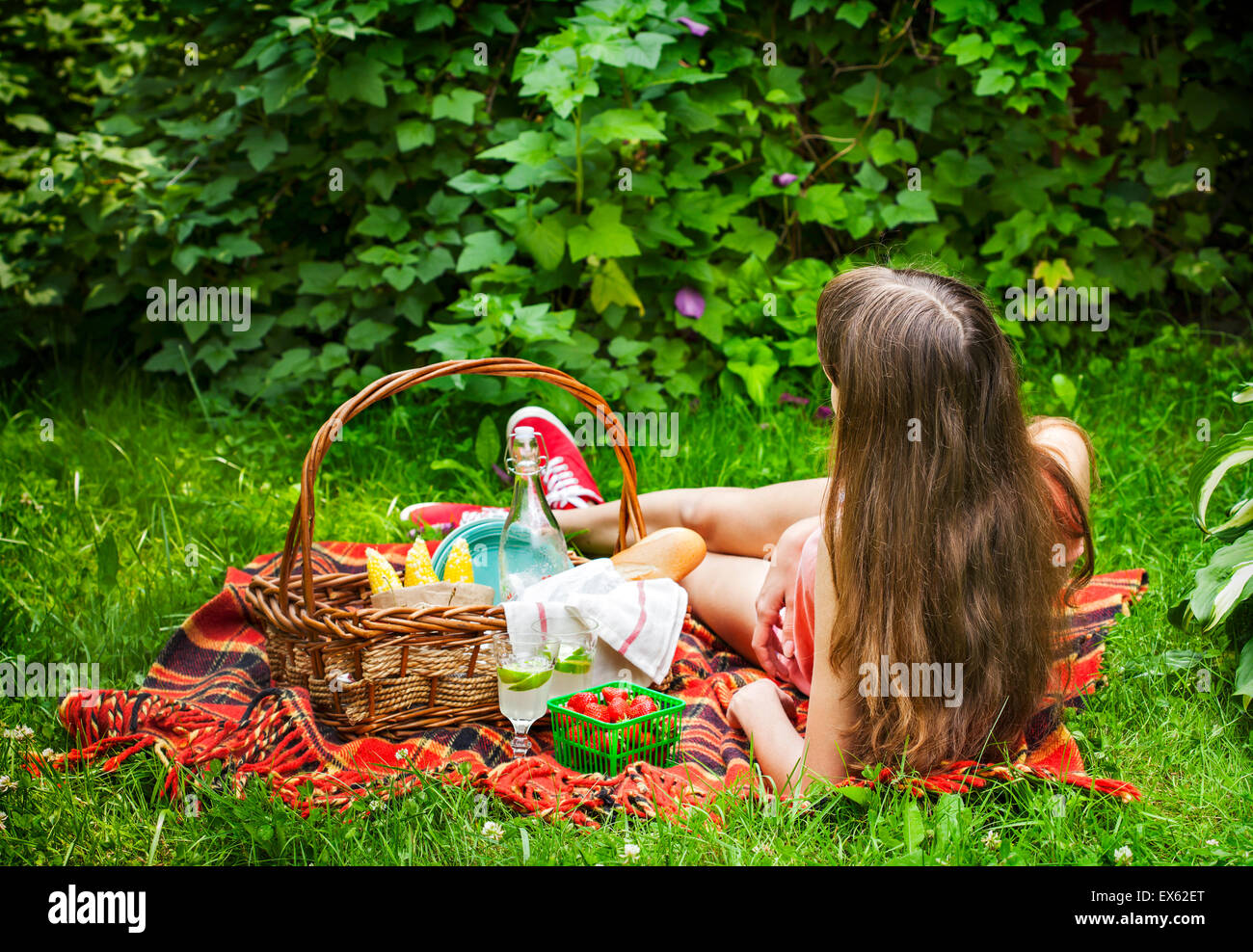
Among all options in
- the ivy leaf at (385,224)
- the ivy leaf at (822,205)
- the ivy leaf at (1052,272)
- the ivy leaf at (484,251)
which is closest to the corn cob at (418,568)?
the ivy leaf at (484,251)

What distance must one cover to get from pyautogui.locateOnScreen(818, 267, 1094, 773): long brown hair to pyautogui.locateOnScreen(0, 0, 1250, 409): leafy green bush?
5.19 ft

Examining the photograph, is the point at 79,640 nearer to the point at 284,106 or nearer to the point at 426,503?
the point at 426,503

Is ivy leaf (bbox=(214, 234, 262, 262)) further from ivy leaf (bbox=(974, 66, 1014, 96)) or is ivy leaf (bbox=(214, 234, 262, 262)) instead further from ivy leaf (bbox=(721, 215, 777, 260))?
ivy leaf (bbox=(974, 66, 1014, 96))

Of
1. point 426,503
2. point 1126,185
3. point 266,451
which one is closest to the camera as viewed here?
point 426,503

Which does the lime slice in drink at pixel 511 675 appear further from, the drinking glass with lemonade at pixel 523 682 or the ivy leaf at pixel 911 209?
the ivy leaf at pixel 911 209

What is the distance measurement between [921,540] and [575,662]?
68 centimetres

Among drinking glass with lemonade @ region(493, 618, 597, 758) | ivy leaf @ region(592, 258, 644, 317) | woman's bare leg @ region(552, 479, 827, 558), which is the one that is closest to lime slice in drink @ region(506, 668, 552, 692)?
drinking glass with lemonade @ region(493, 618, 597, 758)

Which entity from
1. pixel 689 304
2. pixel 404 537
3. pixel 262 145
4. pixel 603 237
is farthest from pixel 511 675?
pixel 262 145

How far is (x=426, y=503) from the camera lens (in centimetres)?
294

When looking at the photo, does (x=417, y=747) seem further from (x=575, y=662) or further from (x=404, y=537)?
(x=404, y=537)

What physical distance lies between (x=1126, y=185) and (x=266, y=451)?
3559mm

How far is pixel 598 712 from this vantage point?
185 cm
